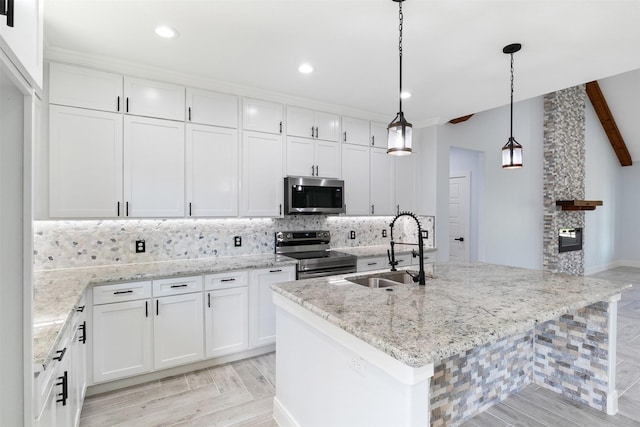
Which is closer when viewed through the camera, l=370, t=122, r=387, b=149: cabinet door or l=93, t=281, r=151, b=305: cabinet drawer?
l=93, t=281, r=151, b=305: cabinet drawer

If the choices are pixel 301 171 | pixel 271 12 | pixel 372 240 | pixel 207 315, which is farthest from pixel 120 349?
pixel 372 240

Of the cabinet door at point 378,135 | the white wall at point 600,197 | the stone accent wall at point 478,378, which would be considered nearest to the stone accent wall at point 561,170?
the white wall at point 600,197

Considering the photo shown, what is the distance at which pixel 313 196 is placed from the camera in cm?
380

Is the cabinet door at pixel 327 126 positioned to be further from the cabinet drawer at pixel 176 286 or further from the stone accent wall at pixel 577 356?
the stone accent wall at pixel 577 356

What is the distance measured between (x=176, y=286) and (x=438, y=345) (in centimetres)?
230

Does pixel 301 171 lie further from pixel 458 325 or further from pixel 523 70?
pixel 458 325

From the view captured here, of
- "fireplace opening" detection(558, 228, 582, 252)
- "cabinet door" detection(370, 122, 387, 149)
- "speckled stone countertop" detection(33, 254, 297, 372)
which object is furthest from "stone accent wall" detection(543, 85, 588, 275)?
"speckled stone countertop" detection(33, 254, 297, 372)

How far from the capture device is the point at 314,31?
2.41 metres

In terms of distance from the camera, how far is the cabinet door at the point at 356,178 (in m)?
4.21

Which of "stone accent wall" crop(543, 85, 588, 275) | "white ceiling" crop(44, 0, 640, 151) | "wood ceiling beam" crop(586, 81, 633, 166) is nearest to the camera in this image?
"white ceiling" crop(44, 0, 640, 151)

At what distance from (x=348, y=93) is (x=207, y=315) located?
2734 mm

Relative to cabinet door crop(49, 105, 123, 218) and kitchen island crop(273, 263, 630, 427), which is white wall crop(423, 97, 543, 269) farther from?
cabinet door crop(49, 105, 123, 218)

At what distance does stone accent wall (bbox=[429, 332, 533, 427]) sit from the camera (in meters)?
1.95

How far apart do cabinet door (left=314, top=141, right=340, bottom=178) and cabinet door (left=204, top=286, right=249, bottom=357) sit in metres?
1.70
